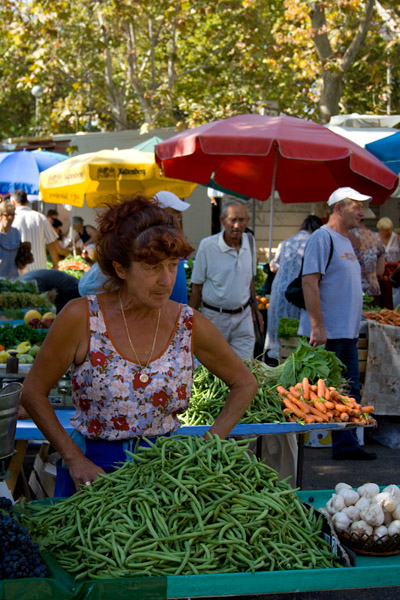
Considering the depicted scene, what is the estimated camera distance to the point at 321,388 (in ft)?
18.1

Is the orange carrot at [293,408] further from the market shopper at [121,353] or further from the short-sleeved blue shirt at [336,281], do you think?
the market shopper at [121,353]

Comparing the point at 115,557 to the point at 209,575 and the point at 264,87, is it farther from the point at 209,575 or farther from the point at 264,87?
the point at 264,87

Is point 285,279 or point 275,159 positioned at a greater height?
point 275,159

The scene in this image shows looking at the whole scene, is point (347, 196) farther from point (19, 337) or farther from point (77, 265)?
point (77, 265)

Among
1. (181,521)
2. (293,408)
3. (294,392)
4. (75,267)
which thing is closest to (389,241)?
(75,267)

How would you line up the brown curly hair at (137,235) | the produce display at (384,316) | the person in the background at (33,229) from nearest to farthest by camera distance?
the brown curly hair at (137,235), the produce display at (384,316), the person in the background at (33,229)

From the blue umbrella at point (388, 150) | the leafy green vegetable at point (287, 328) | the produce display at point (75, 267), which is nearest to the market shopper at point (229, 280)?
the leafy green vegetable at point (287, 328)

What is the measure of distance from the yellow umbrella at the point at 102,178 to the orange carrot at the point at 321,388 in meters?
5.86

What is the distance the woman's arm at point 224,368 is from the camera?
310cm

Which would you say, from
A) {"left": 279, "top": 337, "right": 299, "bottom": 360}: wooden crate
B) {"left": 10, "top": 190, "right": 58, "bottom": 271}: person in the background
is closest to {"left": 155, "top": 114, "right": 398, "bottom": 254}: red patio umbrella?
{"left": 279, "top": 337, "right": 299, "bottom": 360}: wooden crate

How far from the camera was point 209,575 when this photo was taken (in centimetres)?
225

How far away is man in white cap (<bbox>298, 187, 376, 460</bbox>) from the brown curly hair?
3548 mm

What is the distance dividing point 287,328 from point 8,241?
14.4 feet

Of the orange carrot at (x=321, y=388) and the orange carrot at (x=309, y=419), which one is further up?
the orange carrot at (x=309, y=419)
